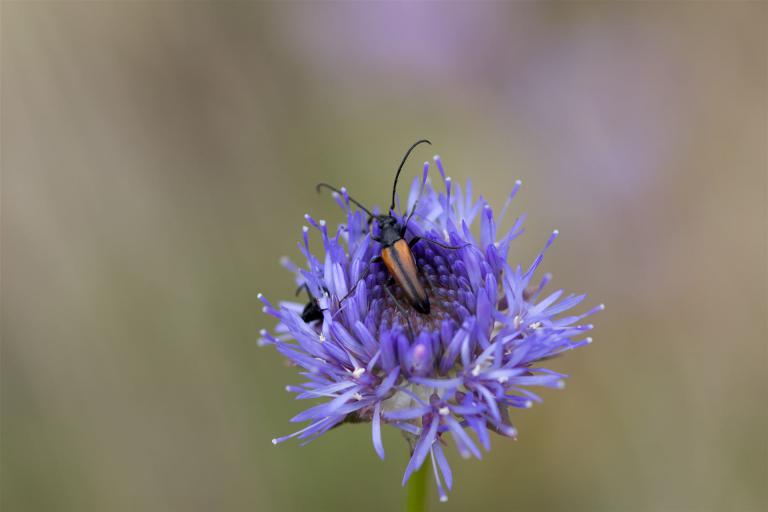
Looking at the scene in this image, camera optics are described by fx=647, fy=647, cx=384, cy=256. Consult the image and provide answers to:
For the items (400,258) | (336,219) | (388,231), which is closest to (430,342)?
(400,258)

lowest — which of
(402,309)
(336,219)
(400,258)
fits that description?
(402,309)

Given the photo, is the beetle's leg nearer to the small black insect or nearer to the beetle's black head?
the beetle's black head

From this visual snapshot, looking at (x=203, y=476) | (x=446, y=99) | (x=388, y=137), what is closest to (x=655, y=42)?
(x=446, y=99)

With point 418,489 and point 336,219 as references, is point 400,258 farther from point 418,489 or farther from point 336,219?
point 336,219

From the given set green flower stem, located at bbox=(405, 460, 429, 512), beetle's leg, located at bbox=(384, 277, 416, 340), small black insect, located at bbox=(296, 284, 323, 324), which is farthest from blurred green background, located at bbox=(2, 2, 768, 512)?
beetle's leg, located at bbox=(384, 277, 416, 340)

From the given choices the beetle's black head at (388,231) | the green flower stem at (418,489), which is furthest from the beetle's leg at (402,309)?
the green flower stem at (418,489)

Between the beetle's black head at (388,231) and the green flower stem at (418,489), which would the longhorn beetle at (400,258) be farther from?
the green flower stem at (418,489)
